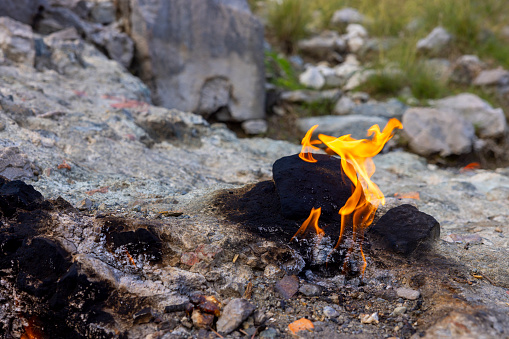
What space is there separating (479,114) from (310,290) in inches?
180

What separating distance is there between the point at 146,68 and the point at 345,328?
12.1ft

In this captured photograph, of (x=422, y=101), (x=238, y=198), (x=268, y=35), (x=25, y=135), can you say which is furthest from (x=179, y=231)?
(x=268, y=35)

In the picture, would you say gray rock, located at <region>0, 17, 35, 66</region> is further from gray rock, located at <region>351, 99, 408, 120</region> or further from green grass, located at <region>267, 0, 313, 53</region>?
green grass, located at <region>267, 0, 313, 53</region>

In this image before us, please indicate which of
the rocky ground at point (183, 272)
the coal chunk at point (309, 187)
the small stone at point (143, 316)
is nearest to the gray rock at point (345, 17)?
the rocky ground at point (183, 272)

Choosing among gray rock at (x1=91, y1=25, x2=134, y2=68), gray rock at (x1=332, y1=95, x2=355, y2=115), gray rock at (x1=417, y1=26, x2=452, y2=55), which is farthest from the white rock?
gray rock at (x1=91, y1=25, x2=134, y2=68)

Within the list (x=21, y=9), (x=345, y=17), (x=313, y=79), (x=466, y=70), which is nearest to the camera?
(x=21, y=9)

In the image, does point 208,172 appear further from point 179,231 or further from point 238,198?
point 179,231

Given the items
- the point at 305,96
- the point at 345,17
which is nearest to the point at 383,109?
the point at 305,96

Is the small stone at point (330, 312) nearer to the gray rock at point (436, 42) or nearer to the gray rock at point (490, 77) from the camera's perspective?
the gray rock at point (490, 77)

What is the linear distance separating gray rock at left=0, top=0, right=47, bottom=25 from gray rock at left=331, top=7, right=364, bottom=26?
523 centimetres

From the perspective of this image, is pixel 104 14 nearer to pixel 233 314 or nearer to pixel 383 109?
pixel 383 109

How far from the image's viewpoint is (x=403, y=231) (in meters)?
1.96

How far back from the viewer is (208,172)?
3146mm

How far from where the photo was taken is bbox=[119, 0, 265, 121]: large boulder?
14.4 feet
